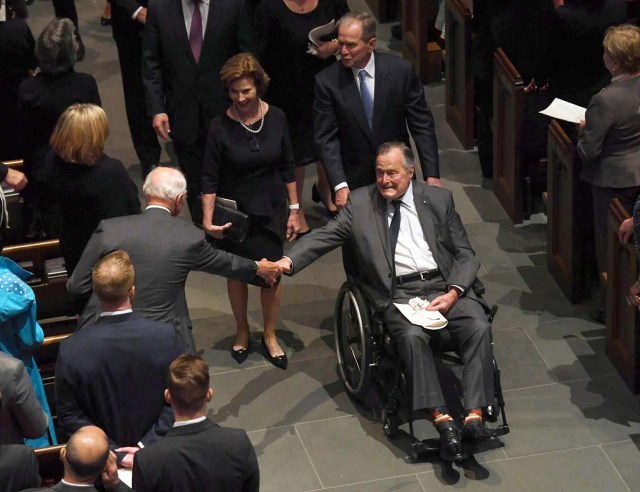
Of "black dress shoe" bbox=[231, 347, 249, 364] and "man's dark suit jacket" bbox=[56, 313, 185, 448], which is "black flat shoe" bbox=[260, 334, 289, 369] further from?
"man's dark suit jacket" bbox=[56, 313, 185, 448]

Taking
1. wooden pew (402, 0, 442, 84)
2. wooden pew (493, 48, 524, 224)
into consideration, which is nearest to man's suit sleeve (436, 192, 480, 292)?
wooden pew (493, 48, 524, 224)

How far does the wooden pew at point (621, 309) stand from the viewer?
21.7 ft

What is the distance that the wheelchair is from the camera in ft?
20.7

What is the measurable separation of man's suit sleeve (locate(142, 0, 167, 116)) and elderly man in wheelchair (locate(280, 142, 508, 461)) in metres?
1.42

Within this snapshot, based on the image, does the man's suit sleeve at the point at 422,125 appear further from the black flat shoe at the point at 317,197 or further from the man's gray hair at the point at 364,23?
the black flat shoe at the point at 317,197

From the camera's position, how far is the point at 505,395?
6.74 m

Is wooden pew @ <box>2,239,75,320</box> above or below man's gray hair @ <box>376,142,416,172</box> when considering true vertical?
below

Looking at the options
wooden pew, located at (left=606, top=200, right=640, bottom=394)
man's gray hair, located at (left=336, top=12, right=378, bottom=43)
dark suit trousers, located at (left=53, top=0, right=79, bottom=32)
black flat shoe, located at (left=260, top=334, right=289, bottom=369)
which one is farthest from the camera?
dark suit trousers, located at (left=53, top=0, right=79, bottom=32)

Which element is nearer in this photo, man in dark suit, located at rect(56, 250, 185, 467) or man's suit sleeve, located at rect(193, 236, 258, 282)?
man in dark suit, located at rect(56, 250, 185, 467)

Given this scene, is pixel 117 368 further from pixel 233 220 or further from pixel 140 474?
pixel 233 220

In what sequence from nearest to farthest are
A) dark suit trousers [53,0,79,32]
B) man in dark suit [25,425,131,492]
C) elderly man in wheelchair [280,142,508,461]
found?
1. man in dark suit [25,425,131,492]
2. elderly man in wheelchair [280,142,508,461]
3. dark suit trousers [53,0,79,32]

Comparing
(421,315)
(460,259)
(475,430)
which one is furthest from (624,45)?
(475,430)

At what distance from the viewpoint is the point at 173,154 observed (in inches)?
357

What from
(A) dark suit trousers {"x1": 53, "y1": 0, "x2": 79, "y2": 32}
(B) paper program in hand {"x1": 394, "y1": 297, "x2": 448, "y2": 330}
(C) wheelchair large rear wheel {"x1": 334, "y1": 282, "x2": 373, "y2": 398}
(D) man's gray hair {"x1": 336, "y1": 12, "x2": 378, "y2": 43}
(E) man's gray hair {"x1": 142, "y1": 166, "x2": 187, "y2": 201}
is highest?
(D) man's gray hair {"x1": 336, "y1": 12, "x2": 378, "y2": 43}
